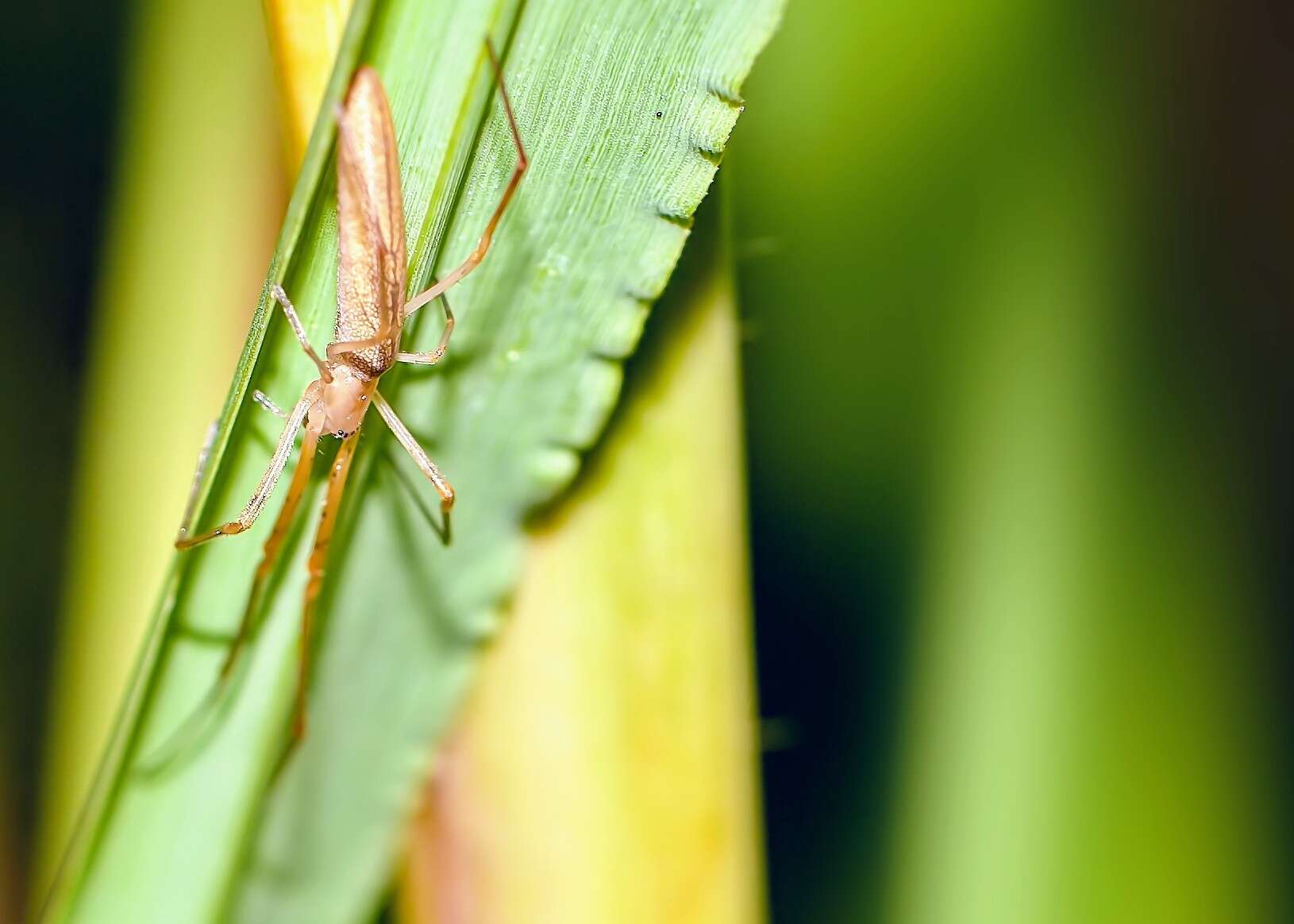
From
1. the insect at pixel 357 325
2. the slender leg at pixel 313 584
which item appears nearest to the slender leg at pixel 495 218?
the insect at pixel 357 325

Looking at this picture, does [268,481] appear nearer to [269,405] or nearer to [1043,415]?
[269,405]

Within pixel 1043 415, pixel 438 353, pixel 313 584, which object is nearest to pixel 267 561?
pixel 313 584

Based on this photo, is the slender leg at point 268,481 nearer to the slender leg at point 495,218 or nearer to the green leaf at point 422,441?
the green leaf at point 422,441

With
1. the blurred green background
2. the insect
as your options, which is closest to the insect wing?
the insect

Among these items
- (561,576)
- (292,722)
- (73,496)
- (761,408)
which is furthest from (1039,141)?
(73,496)

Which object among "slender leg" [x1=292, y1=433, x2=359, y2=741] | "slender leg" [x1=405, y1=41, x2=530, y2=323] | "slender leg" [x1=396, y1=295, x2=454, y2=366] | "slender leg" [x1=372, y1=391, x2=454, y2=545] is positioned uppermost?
"slender leg" [x1=405, y1=41, x2=530, y2=323]

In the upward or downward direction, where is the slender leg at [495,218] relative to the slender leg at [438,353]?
upward

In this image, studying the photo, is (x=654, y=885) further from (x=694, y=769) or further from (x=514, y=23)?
(x=514, y=23)

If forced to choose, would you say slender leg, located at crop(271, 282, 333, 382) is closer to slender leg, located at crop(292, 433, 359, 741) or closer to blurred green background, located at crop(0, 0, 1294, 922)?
slender leg, located at crop(292, 433, 359, 741)
